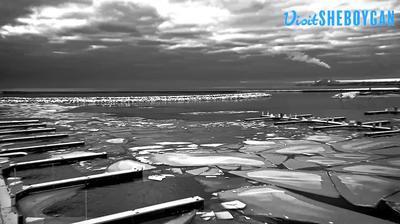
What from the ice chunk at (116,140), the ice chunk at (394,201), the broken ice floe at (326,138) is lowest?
the ice chunk at (394,201)

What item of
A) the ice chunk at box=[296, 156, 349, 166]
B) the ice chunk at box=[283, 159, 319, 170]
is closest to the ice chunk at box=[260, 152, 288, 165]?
the ice chunk at box=[283, 159, 319, 170]

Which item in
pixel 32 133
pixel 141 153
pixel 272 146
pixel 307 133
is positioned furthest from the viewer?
pixel 32 133

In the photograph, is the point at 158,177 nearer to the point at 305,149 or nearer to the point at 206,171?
the point at 206,171

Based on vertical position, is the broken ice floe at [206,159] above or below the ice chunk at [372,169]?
above

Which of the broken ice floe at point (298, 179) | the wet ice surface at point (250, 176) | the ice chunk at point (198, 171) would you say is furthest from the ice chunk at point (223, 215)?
the ice chunk at point (198, 171)

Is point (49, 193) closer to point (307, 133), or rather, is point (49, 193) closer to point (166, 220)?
point (166, 220)

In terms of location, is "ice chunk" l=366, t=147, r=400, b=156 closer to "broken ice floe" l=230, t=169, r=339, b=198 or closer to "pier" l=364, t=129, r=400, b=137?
"pier" l=364, t=129, r=400, b=137

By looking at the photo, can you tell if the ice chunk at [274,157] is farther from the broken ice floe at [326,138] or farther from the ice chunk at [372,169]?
the broken ice floe at [326,138]

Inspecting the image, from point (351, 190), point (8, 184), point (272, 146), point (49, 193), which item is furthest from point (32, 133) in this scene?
point (351, 190)
